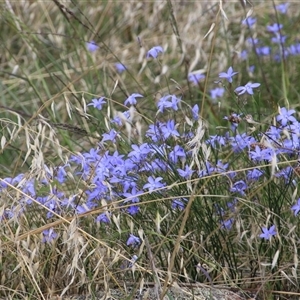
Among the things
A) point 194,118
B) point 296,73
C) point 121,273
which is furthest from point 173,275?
point 296,73

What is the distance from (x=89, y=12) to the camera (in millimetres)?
4453

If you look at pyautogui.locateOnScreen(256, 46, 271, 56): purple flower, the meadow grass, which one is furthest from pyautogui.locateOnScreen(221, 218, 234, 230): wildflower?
pyautogui.locateOnScreen(256, 46, 271, 56): purple flower

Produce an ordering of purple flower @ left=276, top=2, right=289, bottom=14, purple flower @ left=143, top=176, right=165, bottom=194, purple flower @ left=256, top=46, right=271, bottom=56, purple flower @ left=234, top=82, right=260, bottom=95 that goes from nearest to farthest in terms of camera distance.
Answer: purple flower @ left=143, top=176, right=165, bottom=194
purple flower @ left=234, top=82, right=260, bottom=95
purple flower @ left=256, top=46, right=271, bottom=56
purple flower @ left=276, top=2, right=289, bottom=14

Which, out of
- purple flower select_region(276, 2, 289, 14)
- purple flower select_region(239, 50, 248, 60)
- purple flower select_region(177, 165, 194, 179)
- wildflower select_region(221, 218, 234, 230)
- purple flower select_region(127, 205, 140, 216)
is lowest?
purple flower select_region(239, 50, 248, 60)

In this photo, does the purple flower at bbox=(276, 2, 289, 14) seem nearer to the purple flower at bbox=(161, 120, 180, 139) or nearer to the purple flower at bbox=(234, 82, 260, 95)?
the purple flower at bbox=(234, 82, 260, 95)

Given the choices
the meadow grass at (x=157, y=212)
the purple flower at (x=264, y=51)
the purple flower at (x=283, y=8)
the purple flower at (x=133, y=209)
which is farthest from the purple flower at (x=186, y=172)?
the purple flower at (x=283, y=8)

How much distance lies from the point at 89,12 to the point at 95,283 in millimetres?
2602

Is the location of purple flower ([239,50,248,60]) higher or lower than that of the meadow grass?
lower

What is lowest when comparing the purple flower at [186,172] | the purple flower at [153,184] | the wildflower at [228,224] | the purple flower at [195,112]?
the wildflower at [228,224]

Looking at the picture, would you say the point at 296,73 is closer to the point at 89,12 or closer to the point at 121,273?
the point at 89,12

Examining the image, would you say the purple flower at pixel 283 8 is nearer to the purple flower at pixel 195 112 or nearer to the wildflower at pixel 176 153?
the purple flower at pixel 195 112

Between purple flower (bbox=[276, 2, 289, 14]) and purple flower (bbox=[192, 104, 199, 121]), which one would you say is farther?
purple flower (bbox=[276, 2, 289, 14])

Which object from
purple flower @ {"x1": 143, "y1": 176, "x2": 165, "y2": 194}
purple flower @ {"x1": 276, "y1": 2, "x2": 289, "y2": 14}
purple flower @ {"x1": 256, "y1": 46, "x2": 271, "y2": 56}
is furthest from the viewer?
purple flower @ {"x1": 276, "y1": 2, "x2": 289, "y2": 14}

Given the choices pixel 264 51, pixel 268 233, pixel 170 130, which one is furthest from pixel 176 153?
pixel 264 51
